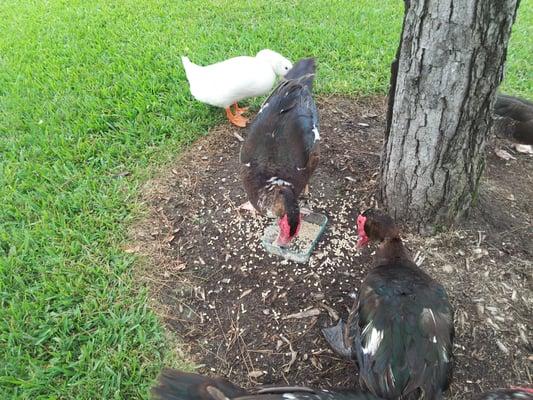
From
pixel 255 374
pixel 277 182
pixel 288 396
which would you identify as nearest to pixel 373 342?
pixel 288 396

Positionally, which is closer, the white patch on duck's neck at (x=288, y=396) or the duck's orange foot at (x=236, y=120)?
the white patch on duck's neck at (x=288, y=396)

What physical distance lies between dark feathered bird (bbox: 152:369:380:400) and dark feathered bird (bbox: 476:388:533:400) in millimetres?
552

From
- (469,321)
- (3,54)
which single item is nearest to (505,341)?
(469,321)

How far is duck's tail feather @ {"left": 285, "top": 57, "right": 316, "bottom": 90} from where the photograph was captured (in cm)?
401

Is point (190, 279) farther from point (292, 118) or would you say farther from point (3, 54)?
point (3, 54)

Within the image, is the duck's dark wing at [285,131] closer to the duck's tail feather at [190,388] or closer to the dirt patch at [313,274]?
the dirt patch at [313,274]

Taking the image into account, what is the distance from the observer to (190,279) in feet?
10.1

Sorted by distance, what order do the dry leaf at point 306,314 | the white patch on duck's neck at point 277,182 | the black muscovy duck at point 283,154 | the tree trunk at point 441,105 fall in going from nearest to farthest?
1. the tree trunk at point 441,105
2. the dry leaf at point 306,314
3. the black muscovy duck at point 283,154
4. the white patch on duck's neck at point 277,182

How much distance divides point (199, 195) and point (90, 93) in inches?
80.2

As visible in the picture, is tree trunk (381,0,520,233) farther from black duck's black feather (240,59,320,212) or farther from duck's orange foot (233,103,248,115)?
duck's orange foot (233,103,248,115)

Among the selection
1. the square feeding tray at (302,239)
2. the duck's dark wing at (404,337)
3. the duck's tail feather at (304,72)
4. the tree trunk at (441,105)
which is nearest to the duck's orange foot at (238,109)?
the duck's tail feather at (304,72)

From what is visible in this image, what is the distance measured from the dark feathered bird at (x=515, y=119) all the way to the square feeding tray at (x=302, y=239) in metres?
2.06

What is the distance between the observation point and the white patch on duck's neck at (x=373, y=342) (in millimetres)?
2234

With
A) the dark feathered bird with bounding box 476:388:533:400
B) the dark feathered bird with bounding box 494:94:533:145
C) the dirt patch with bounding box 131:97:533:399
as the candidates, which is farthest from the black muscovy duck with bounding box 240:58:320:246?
the dark feathered bird with bounding box 494:94:533:145
